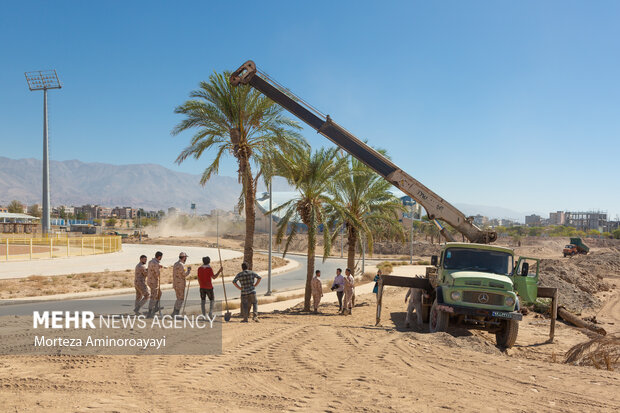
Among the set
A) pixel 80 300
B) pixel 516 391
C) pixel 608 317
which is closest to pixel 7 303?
pixel 80 300

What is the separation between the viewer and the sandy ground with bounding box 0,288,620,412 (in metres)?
5.80

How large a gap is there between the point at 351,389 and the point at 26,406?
398cm

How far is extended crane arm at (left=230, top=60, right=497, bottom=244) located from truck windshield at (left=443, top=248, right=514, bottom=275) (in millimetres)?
2994

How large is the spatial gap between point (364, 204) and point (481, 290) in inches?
520

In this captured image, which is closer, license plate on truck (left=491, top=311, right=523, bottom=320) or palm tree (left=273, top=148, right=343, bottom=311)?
license plate on truck (left=491, top=311, right=523, bottom=320)

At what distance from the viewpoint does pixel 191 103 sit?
1766 centimetres

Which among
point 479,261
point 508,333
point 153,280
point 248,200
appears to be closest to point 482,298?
point 508,333

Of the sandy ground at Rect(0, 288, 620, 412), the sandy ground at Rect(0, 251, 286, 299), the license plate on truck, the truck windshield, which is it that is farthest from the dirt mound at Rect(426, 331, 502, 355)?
the sandy ground at Rect(0, 251, 286, 299)

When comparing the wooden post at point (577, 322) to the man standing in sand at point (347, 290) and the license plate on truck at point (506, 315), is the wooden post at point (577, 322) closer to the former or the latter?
the license plate on truck at point (506, 315)

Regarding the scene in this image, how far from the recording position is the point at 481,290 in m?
10.8

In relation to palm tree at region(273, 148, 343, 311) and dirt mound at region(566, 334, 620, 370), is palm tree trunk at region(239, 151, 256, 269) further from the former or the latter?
dirt mound at region(566, 334, 620, 370)

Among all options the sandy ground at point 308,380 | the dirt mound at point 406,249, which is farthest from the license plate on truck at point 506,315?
the dirt mound at point 406,249

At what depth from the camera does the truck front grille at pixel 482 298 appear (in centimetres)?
1085

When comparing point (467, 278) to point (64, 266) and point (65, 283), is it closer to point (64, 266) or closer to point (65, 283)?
point (65, 283)
